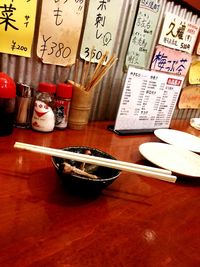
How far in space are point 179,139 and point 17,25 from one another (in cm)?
94

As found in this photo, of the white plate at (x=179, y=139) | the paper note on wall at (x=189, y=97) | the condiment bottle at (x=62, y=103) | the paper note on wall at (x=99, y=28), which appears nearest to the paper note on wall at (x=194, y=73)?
the paper note on wall at (x=189, y=97)

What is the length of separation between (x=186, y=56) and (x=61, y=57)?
0.95m

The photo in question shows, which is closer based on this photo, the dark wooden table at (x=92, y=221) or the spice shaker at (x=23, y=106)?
the dark wooden table at (x=92, y=221)

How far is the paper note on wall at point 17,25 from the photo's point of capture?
3.20 ft

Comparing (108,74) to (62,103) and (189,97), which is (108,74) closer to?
(62,103)

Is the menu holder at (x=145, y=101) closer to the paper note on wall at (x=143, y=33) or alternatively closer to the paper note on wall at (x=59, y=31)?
the paper note on wall at (x=143, y=33)

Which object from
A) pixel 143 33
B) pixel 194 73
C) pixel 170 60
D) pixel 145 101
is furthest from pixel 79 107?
pixel 194 73

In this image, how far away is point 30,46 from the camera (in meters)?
1.07

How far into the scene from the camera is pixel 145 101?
4.47 feet

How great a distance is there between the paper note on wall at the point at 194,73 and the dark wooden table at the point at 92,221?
1.13 m

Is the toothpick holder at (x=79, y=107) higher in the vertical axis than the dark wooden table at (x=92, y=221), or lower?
higher

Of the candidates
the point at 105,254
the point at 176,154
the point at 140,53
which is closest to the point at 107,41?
the point at 140,53

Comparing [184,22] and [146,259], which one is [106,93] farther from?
[146,259]

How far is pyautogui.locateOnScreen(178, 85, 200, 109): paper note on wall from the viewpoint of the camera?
6.22 ft
